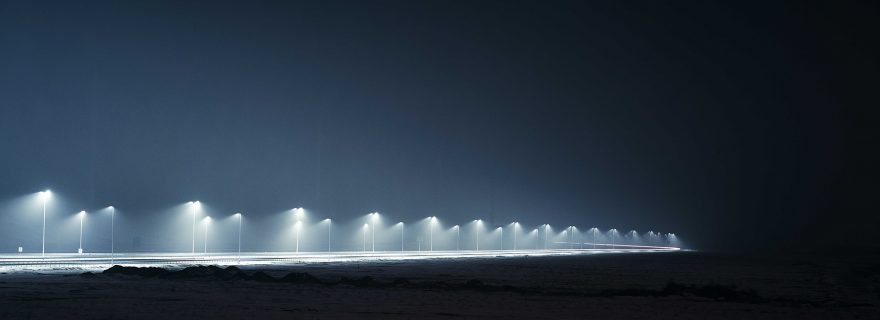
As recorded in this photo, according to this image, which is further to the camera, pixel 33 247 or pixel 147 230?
pixel 147 230

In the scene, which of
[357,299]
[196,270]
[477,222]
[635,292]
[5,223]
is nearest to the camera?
[357,299]

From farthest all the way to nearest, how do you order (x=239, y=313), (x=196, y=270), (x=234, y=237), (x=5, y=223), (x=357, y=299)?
1. (x=234, y=237)
2. (x=5, y=223)
3. (x=196, y=270)
4. (x=357, y=299)
5. (x=239, y=313)

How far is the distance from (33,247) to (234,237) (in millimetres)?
37216

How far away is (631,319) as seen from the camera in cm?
2527

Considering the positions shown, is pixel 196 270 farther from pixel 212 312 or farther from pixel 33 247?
pixel 33 247

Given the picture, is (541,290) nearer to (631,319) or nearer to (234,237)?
(631,319)

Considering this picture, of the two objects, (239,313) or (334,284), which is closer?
(239,313)

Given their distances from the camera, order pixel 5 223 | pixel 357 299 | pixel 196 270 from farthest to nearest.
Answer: pixel 5 223, pixel 196 270, pixel 357 299

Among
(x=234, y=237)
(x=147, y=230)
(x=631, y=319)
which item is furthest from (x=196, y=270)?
(x=234, y=237)

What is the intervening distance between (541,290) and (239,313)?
54.1 feet

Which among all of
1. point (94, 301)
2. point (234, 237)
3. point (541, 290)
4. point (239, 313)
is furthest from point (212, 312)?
point (234, 237)

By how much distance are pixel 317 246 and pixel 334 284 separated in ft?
304

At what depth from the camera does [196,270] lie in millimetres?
42219

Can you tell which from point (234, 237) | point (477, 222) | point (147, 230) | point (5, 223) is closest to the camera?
point (5, 223)
